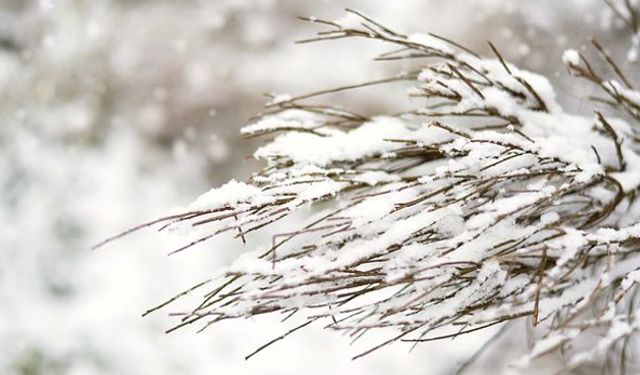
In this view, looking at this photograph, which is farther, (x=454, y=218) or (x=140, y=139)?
(x=140, y=139)

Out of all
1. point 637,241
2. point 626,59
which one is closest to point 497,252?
point 637,241

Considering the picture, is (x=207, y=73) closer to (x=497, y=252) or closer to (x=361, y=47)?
(x=361, y=47)

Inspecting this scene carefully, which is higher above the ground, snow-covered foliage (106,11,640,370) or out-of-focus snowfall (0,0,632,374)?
out-of-focus snowfall (0,0,632,374)

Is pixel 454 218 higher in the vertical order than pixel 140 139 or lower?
lower

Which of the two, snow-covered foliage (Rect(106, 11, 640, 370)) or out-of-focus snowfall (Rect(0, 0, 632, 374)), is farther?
out-of-focus snowfall (Rect(0, 0, 632, 374))
